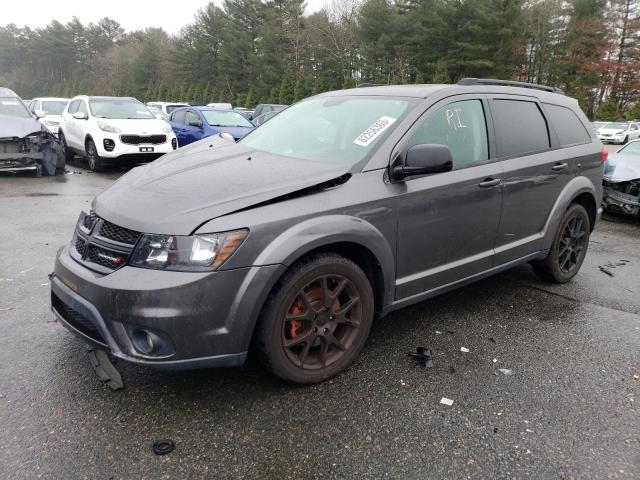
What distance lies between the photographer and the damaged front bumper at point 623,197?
25.0 ft

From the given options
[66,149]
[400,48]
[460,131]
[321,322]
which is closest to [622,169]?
[460,131]

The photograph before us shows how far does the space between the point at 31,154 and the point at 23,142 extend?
27 centimetres

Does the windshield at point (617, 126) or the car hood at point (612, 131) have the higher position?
the windshield at point (617, 126)

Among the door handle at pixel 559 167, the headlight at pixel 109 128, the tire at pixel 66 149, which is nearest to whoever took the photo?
the door handle at pixel 559 167

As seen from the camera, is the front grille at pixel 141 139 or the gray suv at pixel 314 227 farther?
the front grille at pixel 141 139

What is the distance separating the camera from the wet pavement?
2.31 meters

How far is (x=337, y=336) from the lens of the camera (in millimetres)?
3064

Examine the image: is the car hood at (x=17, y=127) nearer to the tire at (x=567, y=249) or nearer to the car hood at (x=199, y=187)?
the car hood at (x=199, y=187)

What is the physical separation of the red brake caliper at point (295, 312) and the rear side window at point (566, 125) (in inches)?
115

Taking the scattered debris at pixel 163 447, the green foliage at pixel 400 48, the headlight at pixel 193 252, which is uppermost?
the green foliage at pixel 400 48

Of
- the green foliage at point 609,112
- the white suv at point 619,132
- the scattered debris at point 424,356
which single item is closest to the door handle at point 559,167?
the scattered debris at point 424,356

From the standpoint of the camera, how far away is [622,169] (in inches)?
318

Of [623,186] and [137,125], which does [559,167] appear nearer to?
[623,186]

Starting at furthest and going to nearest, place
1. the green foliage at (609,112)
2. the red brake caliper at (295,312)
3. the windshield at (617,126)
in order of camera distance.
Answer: the green foliage at (609,112) → the windshield at (617,126) → the red brake caliper at (295,312)
